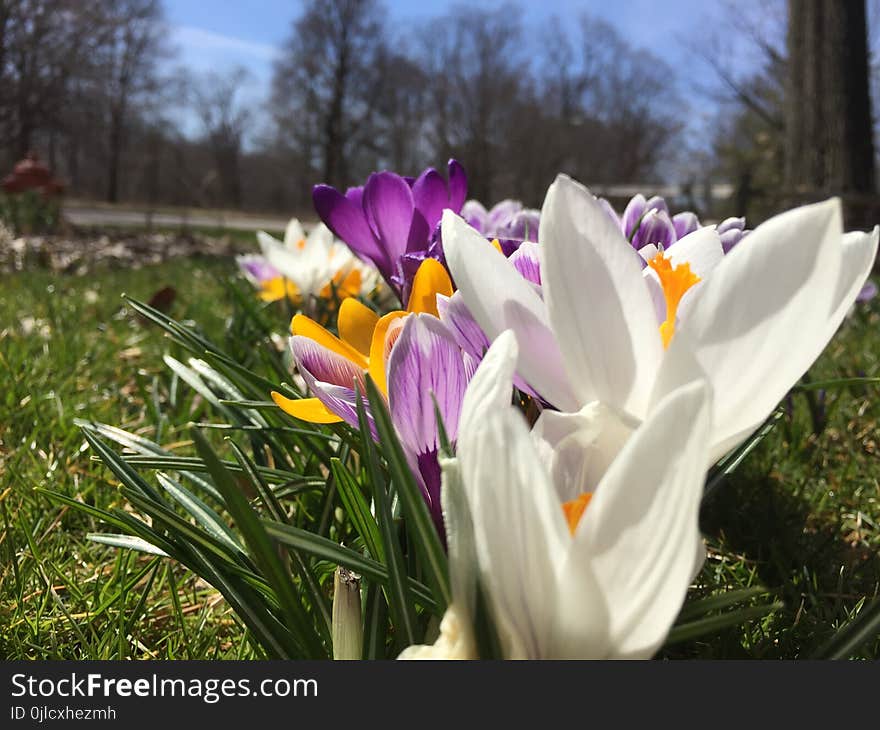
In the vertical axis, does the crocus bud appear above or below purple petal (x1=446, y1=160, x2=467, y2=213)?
below

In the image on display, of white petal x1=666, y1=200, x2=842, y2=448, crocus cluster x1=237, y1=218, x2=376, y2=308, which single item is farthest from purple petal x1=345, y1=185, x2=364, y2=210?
crocus cluster x1=237, y1=218, x2=376, y2=308

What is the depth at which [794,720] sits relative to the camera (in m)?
0.39

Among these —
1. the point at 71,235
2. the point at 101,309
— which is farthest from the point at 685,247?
the point at 71,235

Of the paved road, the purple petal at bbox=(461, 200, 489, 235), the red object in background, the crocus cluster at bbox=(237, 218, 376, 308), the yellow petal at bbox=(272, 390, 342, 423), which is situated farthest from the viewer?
the paved road

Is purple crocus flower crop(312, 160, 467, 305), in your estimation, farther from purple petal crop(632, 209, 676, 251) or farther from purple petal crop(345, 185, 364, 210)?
purple petal crop(632, 209, 676, 251)

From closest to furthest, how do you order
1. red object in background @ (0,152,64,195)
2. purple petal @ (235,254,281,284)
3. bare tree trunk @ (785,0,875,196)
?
1. purple petal @ (235,254,281,284)
2. bare tree trunk @ (785,0,875,196)
3. red object in background @ (0,152,64,195)

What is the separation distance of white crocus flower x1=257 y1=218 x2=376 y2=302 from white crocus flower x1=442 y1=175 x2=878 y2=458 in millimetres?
1212

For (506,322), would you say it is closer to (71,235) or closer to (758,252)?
(758,252)

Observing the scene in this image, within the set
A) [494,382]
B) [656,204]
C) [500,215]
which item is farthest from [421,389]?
[500,215]

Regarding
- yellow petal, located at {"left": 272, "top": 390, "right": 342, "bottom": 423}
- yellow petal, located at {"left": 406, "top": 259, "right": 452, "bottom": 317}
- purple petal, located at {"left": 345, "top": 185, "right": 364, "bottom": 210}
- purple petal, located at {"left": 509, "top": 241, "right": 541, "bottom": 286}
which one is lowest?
yellow petal, located at {"left": 272, "top": 390, "right": 342, "bottom": 423}

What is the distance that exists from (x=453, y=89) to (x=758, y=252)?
3091cm

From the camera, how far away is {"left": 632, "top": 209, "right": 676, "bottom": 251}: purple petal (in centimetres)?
84

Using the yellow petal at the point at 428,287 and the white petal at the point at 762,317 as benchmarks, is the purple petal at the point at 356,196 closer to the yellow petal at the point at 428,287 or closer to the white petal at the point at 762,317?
the yellow petal at the point at 428,287

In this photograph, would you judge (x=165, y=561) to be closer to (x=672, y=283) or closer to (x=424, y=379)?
(x=424, y=379)
